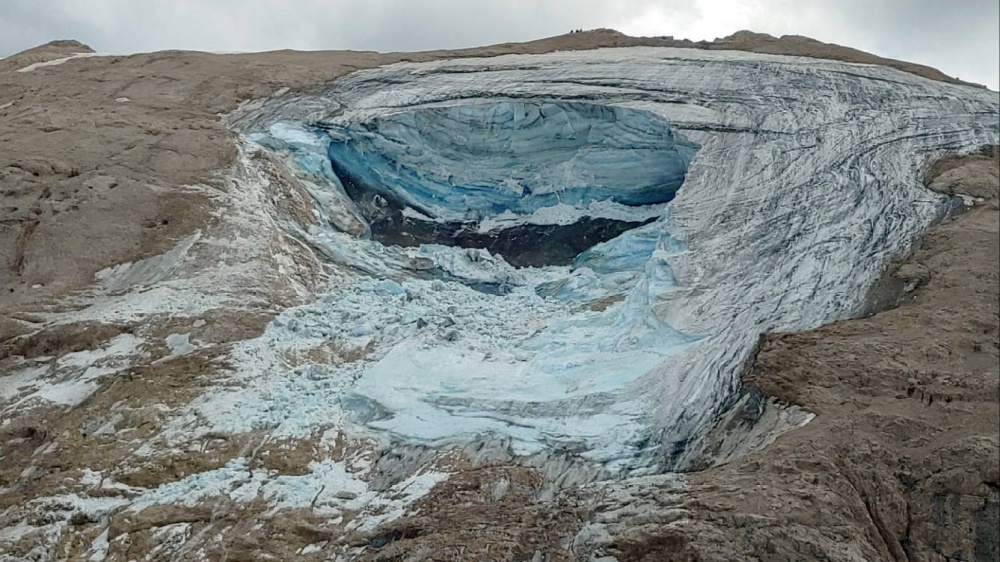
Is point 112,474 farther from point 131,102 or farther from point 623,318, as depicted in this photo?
point 131,102

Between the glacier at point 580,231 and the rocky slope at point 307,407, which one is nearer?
the rocky slope at point 307,407

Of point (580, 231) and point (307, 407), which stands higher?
point (580, 231)

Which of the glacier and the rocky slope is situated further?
the glacier

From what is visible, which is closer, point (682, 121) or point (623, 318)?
point (623, 318)

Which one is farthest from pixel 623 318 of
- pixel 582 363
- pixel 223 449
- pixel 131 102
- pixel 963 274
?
pixel 131 102
